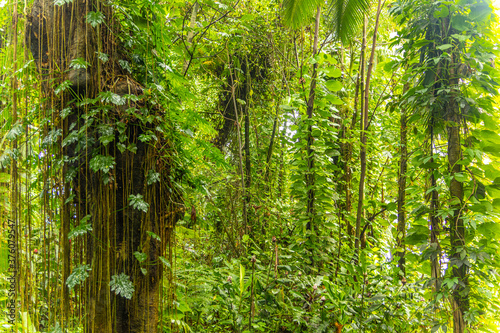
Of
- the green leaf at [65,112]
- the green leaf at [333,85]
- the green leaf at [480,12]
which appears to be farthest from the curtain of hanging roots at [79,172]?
the green leaf at [480,12]

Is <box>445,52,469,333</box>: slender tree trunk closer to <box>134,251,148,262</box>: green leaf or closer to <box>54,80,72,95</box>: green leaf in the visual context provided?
<box>134,251,148,262</box>: green leaf

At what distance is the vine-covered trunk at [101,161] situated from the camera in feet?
4.65

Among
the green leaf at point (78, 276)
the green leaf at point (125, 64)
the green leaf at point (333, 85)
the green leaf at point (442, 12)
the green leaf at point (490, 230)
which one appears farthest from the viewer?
the green leaf at point (333, 85)

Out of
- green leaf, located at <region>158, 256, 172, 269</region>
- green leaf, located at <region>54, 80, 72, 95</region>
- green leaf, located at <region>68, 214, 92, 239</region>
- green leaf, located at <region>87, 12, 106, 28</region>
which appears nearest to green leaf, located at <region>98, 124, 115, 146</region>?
green leaf, located at <region>54, 80, 72, 95</region>

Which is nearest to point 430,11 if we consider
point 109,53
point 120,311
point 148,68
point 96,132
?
point 148,68

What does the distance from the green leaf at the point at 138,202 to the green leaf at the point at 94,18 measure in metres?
0.79

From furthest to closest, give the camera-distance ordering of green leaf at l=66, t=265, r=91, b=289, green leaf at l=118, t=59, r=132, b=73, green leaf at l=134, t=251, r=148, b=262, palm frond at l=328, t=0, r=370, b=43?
palm frond at l=328, t=0, r=370, b=43
green leaf at l=118, t=59, r=132, b=73
green leaf at l=134, t=251, r=148, b=262
green leaf at l=66, t=265, r=91, b=289

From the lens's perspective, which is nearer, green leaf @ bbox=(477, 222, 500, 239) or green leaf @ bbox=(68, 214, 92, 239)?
green leaf @ bbox=(68, 214, 92, 239)

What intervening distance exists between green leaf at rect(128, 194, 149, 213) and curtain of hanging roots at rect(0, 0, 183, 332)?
2 cm

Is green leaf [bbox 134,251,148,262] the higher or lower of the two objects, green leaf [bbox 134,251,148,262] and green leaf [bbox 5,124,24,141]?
the lower

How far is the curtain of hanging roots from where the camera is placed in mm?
1412

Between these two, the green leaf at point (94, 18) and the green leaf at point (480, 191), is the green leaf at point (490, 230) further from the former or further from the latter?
the green leaf at point (94, 18)

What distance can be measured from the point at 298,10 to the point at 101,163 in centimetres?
248

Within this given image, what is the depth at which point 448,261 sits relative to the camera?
184cm
